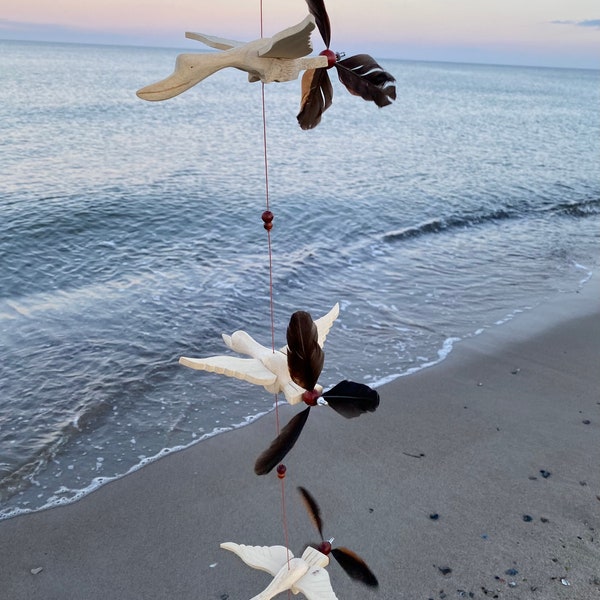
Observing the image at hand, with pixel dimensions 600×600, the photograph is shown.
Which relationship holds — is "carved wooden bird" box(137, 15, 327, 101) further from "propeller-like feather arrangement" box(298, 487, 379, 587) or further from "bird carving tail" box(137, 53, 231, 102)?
"propeller-like feather arrangement" box(298, 487, 379, 587)

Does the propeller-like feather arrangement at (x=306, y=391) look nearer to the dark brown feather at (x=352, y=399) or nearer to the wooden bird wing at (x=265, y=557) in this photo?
the dark brown feather at (x=352, y=399)

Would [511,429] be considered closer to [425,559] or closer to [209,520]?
[425,559]

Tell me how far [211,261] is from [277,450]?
8691 millimetres

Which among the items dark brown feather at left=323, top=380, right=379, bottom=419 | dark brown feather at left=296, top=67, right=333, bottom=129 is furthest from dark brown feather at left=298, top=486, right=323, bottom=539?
dark brown feather at left=296, top=67, right=333, bottom=129

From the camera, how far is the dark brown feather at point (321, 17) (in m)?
1.77

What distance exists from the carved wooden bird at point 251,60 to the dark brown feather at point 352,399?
2.85 feet

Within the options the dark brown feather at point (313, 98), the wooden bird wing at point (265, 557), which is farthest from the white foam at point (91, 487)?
the dark brown feather at point (313, 98)

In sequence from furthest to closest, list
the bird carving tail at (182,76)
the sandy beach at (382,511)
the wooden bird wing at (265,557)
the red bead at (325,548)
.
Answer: the sandy beach at (382,511) → the wooden bird wing at (265,557) → the red bead at (325,548) → the bird carving tail at (182,76)

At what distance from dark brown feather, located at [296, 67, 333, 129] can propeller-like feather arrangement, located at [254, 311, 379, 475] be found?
24.0 inches

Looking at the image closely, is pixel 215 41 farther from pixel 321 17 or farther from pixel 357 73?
pixel 357 73

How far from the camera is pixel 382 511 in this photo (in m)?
4.48

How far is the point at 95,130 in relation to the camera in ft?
69.8

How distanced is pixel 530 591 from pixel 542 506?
2.70 ft

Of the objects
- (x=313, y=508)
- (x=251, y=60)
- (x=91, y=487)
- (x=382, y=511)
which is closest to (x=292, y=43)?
(x=251, y=60)
